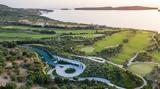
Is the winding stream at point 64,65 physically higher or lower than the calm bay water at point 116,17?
higher

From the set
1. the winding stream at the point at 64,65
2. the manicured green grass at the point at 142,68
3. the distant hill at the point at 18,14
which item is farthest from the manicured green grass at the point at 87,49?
the distant hill at the point at 18,14

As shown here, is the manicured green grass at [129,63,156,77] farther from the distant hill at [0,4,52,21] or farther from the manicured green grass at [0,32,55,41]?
the distant hill at [0,4,52,21]

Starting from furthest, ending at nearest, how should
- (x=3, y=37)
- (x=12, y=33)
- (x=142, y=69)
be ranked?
(x=12, y=33) < (x=3, y=37) < (x=142, y=69)

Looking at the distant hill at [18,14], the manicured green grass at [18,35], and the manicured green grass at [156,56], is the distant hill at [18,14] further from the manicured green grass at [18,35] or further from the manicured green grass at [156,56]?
the manicured green grass at [156,56]

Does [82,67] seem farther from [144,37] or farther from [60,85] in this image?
[144,37]

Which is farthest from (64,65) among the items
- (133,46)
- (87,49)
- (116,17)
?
(116,17)

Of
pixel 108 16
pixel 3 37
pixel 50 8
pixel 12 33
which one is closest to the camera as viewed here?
pixel 3 37

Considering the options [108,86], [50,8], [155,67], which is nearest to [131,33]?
[155,67]
